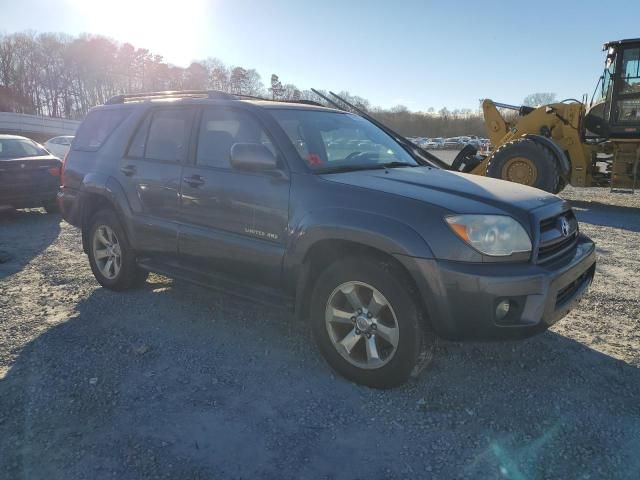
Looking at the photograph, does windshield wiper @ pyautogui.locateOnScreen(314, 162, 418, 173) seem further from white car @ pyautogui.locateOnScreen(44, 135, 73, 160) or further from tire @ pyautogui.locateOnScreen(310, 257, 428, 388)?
white car @ pyautogui.locateOnScreen(44, 135, 73, 160)

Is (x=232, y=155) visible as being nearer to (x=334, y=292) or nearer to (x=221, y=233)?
(x=221, y=233)

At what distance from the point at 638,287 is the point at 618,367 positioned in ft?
6.65

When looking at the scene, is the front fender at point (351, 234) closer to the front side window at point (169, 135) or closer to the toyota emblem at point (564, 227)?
the toyota emblem at point (564, 227)

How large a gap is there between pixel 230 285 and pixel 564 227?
244 cm

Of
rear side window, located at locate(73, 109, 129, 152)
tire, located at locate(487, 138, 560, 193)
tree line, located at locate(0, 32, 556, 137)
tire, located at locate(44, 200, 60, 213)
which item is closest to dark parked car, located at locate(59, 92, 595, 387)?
rear side window, located at locate(73, 109, 129, 152)

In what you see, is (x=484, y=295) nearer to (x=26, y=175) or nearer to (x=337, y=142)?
(x=337, y=142)

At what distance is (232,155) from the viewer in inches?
136

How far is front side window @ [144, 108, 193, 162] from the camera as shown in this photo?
4195 mm

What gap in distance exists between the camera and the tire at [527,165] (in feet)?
33.7

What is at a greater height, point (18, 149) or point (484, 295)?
point (18, 149)

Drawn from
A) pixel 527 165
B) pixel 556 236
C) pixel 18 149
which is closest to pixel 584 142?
pixel 527 165

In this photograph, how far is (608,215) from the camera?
31.9 ft

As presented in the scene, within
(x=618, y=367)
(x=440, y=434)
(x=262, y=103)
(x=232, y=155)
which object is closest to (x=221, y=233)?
(x=232, y=155)

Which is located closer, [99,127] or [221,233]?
[221,233]
